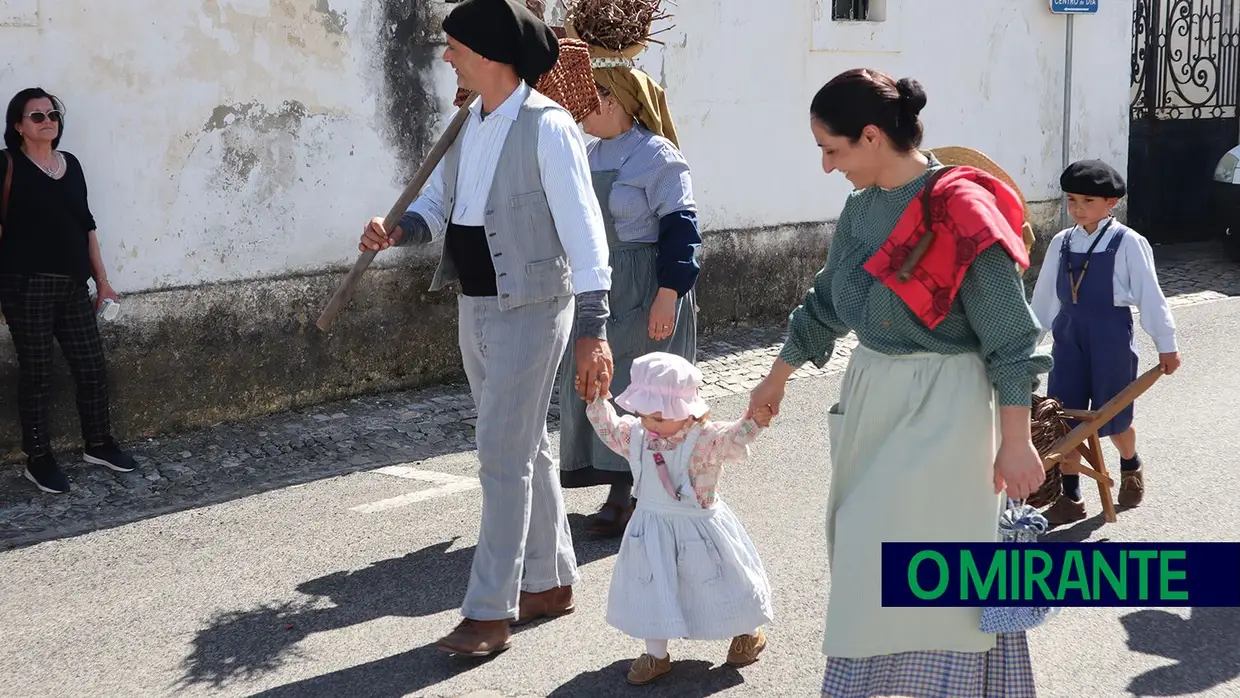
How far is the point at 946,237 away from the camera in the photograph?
3.44m

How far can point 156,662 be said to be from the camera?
15.4ft

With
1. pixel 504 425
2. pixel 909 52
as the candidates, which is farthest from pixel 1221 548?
pixel 909 52

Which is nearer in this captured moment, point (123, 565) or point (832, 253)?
point (832, 253)

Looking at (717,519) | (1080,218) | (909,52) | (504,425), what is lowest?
(717,519)

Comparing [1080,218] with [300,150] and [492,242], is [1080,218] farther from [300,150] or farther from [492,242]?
[300,150]

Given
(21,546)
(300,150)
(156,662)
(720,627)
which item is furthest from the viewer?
(300,150)

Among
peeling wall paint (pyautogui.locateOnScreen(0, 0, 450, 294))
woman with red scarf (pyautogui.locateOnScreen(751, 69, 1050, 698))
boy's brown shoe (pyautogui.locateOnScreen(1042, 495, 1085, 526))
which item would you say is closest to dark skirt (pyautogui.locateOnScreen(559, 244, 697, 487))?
boy's brown shoe (pyautogui.locateOnScreen(1042, 495, 1085, 526))

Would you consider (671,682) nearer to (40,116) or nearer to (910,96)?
(910,96)

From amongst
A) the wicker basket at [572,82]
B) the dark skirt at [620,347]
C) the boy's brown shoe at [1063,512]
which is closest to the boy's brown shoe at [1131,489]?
the boy's brown shoe at [1063,512]

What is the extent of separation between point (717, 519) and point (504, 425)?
73 centimetres

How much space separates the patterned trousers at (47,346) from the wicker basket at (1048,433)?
4395 millimetres

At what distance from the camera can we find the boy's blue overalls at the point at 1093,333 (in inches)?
235

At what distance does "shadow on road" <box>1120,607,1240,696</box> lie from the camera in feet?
14.3

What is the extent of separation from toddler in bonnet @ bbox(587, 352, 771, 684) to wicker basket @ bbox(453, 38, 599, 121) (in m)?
1.22
